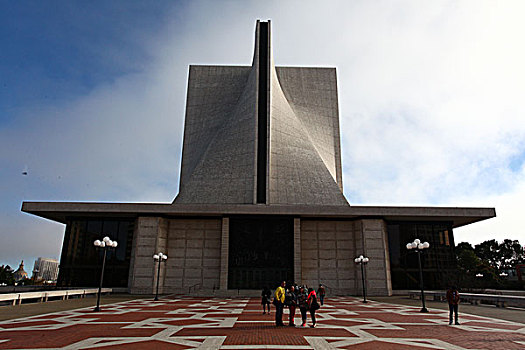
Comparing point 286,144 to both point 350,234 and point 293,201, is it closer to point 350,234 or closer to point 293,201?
point 293,201

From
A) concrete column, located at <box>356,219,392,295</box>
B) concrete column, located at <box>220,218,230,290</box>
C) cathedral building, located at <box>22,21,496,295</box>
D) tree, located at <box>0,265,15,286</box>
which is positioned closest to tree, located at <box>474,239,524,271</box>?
cathedral building, located at <box>22,21,496,295</box>

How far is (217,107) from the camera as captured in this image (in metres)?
43.0

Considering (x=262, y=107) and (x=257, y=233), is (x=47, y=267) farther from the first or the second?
(x=257, y=233)

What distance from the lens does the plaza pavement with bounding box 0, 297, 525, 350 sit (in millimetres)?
8195

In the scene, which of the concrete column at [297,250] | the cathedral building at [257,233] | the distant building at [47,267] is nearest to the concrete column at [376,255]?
the cathedral building at [257,233]

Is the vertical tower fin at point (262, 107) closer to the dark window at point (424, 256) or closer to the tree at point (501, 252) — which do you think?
the dark window at point (424, 256)

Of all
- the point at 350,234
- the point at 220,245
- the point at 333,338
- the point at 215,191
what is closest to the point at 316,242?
the point at 350,234

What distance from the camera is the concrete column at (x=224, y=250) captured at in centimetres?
2786

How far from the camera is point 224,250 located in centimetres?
2861

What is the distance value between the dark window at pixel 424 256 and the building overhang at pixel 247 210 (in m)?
1.89

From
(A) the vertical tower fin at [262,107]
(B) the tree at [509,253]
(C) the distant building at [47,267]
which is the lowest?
(C) the distant building at [47,267]

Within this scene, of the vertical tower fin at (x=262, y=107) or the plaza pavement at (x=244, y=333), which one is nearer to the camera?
the plaza pavement at (x=244, y=333)

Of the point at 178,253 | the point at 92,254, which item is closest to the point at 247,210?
the point at 178,253

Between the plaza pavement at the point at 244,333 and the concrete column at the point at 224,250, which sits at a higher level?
the concrete column at the point at 224,250
